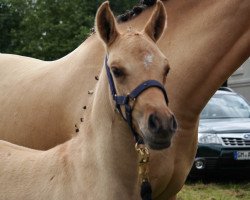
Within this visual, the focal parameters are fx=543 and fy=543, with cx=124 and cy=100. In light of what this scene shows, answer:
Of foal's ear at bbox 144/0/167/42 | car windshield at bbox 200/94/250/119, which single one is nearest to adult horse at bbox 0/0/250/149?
foal's ear at bbox 144/0/167/42

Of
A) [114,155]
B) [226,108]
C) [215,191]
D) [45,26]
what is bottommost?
[45,26]

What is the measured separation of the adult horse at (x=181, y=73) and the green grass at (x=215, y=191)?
13.8 ft

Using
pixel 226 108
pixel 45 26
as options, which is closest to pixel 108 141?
pixel 226 108

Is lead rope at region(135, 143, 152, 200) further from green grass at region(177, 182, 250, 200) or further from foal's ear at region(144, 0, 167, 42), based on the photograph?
green grass at region(177, 182, 250, 200)

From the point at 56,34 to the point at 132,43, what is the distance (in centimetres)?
2624

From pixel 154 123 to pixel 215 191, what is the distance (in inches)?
240

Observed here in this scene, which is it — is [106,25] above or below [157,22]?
above

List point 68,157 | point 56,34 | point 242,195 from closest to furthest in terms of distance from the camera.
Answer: point 68,157, point 242,195, point 56,34

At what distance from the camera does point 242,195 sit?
844 centimetres

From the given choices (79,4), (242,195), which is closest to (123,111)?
(242,195)

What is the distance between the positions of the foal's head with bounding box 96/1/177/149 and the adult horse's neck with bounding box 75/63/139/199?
172mm

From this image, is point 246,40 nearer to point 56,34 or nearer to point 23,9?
point 56,34

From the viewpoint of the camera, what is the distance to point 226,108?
34.6 ft

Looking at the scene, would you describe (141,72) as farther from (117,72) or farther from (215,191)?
(215,191)
